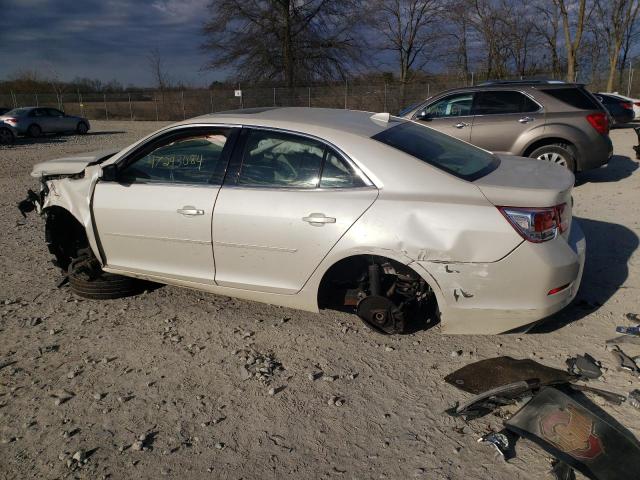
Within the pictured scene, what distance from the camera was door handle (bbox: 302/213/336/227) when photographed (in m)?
3.31

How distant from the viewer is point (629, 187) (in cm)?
807

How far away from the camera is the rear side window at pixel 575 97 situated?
7.99 meters

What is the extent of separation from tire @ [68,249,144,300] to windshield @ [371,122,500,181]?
2.56 metres

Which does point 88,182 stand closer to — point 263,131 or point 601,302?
point 263,131

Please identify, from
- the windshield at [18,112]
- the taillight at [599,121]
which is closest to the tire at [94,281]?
the taillight at [599,121]

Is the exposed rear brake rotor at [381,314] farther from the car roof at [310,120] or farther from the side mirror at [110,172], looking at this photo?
the side mirror at [110,172]

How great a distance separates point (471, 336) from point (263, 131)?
83.6 inches

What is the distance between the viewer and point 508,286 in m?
3.09

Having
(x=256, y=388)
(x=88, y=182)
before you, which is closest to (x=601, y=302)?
(x=256, y=388)

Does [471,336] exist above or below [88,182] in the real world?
below

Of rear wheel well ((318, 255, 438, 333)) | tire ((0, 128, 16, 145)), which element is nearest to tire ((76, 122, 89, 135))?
tire ((0, 128, 16, 145))

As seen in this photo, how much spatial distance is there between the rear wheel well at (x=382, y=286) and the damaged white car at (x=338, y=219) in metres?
0.01

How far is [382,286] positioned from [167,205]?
1704 mm

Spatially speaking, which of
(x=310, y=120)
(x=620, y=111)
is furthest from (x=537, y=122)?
(x=620, y=111)
